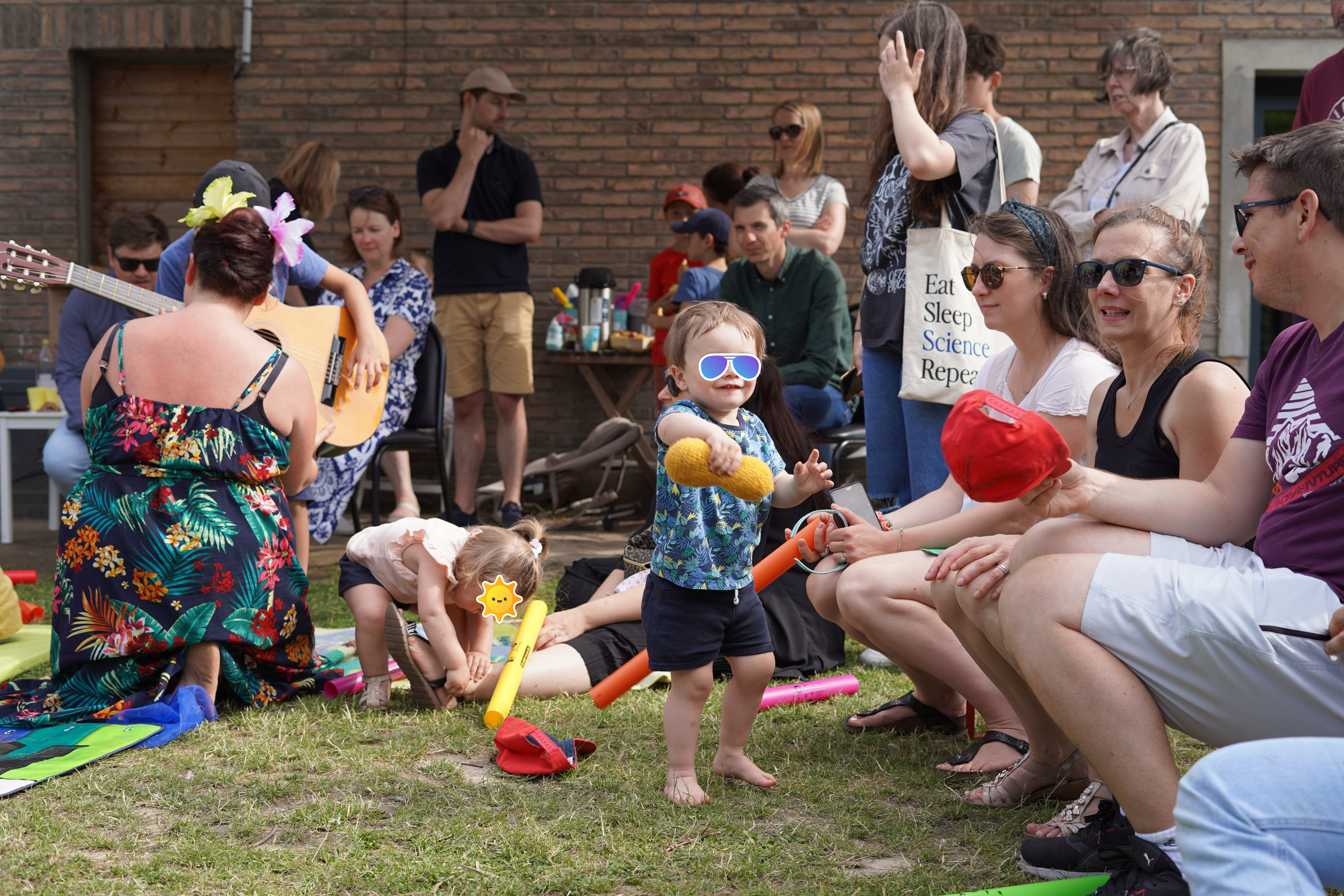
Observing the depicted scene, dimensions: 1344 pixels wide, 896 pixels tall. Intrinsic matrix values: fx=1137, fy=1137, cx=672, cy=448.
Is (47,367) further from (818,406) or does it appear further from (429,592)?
(429,592)

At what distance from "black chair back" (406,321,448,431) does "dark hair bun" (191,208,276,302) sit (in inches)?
110

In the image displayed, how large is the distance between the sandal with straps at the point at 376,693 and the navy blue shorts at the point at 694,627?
1.13 meters

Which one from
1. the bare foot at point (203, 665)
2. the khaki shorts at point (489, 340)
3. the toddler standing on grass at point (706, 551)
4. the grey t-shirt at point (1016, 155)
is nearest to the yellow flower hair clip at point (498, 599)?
the toddler standing on grass at point (706, 551)

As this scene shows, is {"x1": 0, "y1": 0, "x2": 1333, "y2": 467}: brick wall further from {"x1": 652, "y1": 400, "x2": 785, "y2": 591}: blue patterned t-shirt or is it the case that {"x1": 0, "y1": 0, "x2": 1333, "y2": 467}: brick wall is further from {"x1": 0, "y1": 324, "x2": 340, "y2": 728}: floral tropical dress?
{"x1": 652, "y1": 400, "x2": 785, "y2": 591}: blue patterned t-shirt

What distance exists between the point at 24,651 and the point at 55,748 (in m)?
1.28

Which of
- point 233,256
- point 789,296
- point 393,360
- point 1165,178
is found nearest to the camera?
point 233,256

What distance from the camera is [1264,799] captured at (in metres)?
1.34

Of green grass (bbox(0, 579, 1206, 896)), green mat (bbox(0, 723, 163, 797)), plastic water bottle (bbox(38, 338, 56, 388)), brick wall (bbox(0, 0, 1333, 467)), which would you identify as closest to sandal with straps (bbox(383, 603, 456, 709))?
green grass (bbox(0, 579, 1206, 896))

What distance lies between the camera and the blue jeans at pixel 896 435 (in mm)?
3561

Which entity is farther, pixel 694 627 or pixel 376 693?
pixel 376 693

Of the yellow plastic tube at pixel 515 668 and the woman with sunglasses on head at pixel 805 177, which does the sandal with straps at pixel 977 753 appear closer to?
the yellow plastic tube at pixel 515 668

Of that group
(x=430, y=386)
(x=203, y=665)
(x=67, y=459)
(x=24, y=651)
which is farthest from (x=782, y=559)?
(x=67, y=459)

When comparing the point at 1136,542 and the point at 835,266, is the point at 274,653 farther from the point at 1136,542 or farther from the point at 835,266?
the point at 835,266

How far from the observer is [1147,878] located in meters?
1.79
